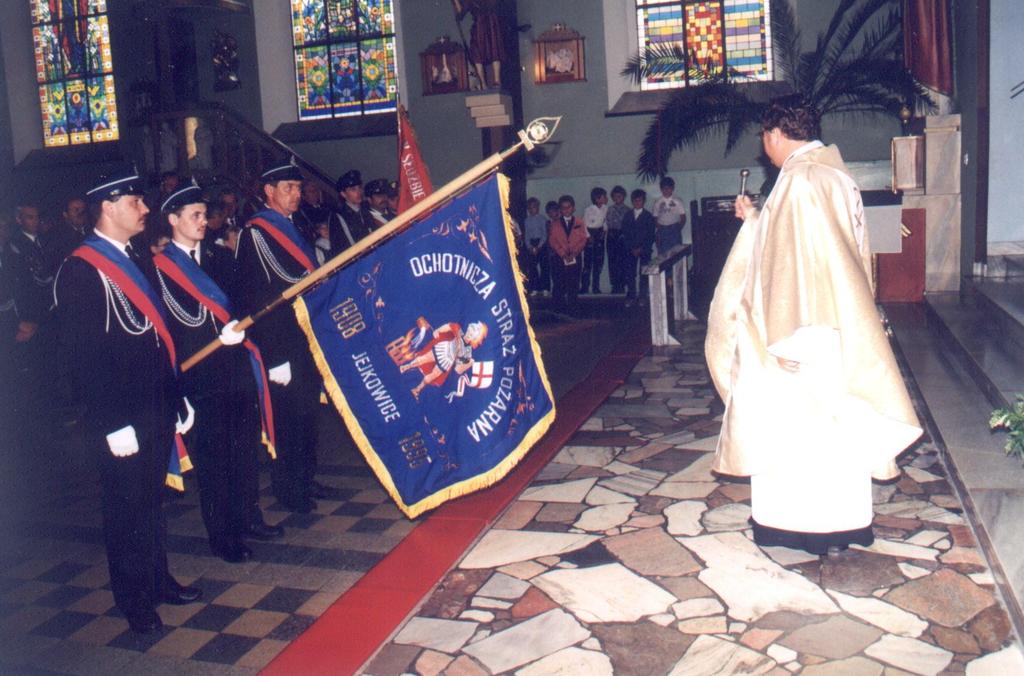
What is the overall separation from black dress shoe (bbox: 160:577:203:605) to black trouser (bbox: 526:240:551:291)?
10.9 meters

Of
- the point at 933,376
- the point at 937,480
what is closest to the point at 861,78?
the point at 933,376

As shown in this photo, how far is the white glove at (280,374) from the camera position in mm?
5000

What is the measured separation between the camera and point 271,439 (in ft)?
16.5

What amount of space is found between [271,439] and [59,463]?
99.7 inches

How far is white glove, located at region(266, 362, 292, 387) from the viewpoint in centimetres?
500

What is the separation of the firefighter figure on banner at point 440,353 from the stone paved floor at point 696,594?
0.86 m

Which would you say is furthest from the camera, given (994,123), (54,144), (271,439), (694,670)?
(54,144)

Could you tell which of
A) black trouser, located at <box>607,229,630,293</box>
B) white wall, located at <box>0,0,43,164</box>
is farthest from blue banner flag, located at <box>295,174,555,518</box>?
white wall, located at <box>0,0,43,164</box>

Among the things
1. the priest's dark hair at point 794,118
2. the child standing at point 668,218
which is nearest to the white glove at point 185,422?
the priest's dark hair at point 794,118

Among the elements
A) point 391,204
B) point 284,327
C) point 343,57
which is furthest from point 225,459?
point 343,57

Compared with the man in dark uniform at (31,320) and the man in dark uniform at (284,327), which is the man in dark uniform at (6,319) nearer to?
the man in dark uniform at (31,320)

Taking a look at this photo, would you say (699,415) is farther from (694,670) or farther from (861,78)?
(861,78)

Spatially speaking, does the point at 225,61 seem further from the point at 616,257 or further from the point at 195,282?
the point at 195,282

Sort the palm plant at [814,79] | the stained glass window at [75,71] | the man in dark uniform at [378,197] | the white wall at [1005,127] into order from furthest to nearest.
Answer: the stained glass window at [75,71] < the palm plant at [814,79] < the white wall at [1005,127] < the man in dark uniform at [378,197]
